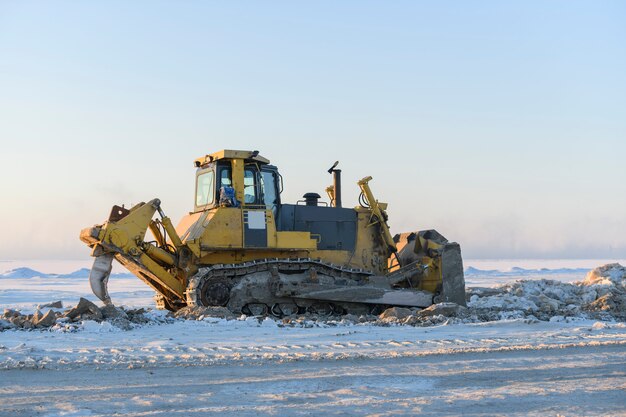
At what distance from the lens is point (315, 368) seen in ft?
30.8

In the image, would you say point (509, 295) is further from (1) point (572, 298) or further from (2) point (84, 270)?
(2) point (84, 270)

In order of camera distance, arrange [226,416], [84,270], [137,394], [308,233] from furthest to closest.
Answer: [84,270] < [308,233] < [137,394] < [226,416]

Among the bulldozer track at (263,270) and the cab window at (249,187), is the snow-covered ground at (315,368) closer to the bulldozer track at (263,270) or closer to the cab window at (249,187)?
the bulldozer track at (263,270)

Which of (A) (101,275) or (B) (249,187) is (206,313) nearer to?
(A) (101,275)

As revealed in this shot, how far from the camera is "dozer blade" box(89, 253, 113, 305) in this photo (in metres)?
15.4

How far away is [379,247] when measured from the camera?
728 inches

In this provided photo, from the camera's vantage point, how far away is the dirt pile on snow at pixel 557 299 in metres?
16.3

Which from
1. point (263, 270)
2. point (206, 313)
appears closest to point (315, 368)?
point (206, 313)

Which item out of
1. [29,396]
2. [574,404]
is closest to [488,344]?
[574,404]

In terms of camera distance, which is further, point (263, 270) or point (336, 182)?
point (336, 182)

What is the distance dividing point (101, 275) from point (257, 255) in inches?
126

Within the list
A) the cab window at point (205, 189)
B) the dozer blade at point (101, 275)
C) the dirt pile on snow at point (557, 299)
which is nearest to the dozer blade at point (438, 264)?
the dirt pile on snow at point (557, 299)

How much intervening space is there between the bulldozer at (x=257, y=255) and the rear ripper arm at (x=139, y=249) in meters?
0.02

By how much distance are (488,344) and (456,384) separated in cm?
338
